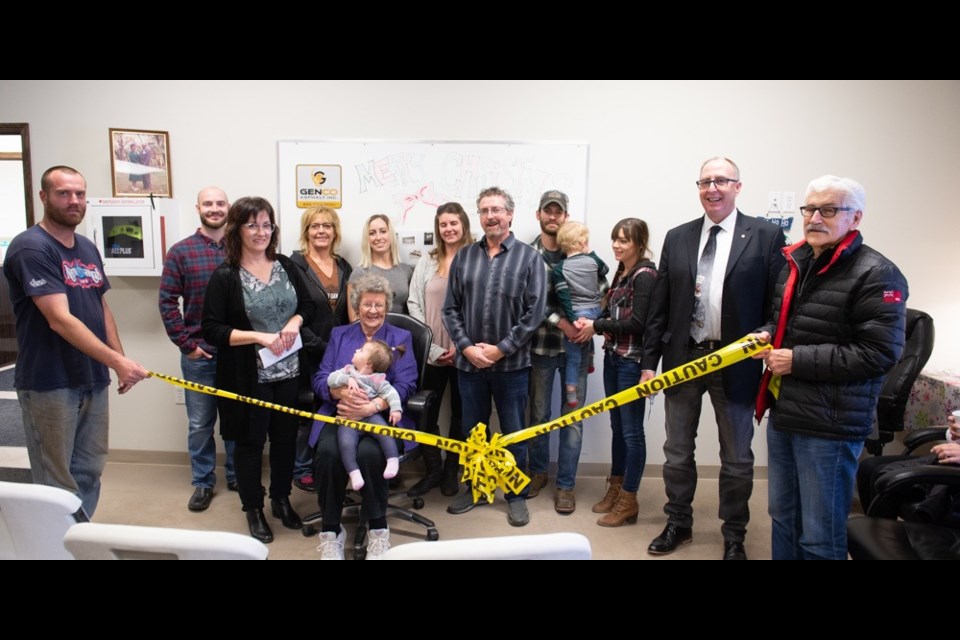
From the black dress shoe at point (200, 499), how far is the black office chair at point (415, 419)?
0.78 m

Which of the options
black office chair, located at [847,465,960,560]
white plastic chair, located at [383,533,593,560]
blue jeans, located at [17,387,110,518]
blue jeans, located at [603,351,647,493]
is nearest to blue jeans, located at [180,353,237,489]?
blue jeans, located at [17,387,110,518]

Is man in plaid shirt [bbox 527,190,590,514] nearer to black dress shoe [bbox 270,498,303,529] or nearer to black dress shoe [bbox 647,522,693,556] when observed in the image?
black dress shoe [bbox 647,522,693,556]

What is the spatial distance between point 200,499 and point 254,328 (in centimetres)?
136

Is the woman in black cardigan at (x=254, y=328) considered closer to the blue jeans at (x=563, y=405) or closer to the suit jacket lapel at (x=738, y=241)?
the blue jeans at (x=563, y=405)

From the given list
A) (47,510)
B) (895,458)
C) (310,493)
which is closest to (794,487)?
(895,458)

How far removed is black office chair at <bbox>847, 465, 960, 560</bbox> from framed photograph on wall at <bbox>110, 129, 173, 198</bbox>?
4236mm

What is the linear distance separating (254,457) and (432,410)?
948 millimetres

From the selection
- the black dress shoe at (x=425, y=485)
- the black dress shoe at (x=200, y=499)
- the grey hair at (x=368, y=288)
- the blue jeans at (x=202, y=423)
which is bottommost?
the black dress shoe at (x=200, y=499)

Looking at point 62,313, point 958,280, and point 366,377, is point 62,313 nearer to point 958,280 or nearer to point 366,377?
point 366,377

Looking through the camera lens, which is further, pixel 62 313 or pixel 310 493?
pixel 310 493

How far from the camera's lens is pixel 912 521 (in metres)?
2.12

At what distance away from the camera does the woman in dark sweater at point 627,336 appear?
3.02 meters

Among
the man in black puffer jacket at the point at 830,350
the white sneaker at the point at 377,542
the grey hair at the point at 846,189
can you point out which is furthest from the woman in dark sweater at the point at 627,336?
the white sneaker at the point at 377,542

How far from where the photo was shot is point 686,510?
288 centimetres
